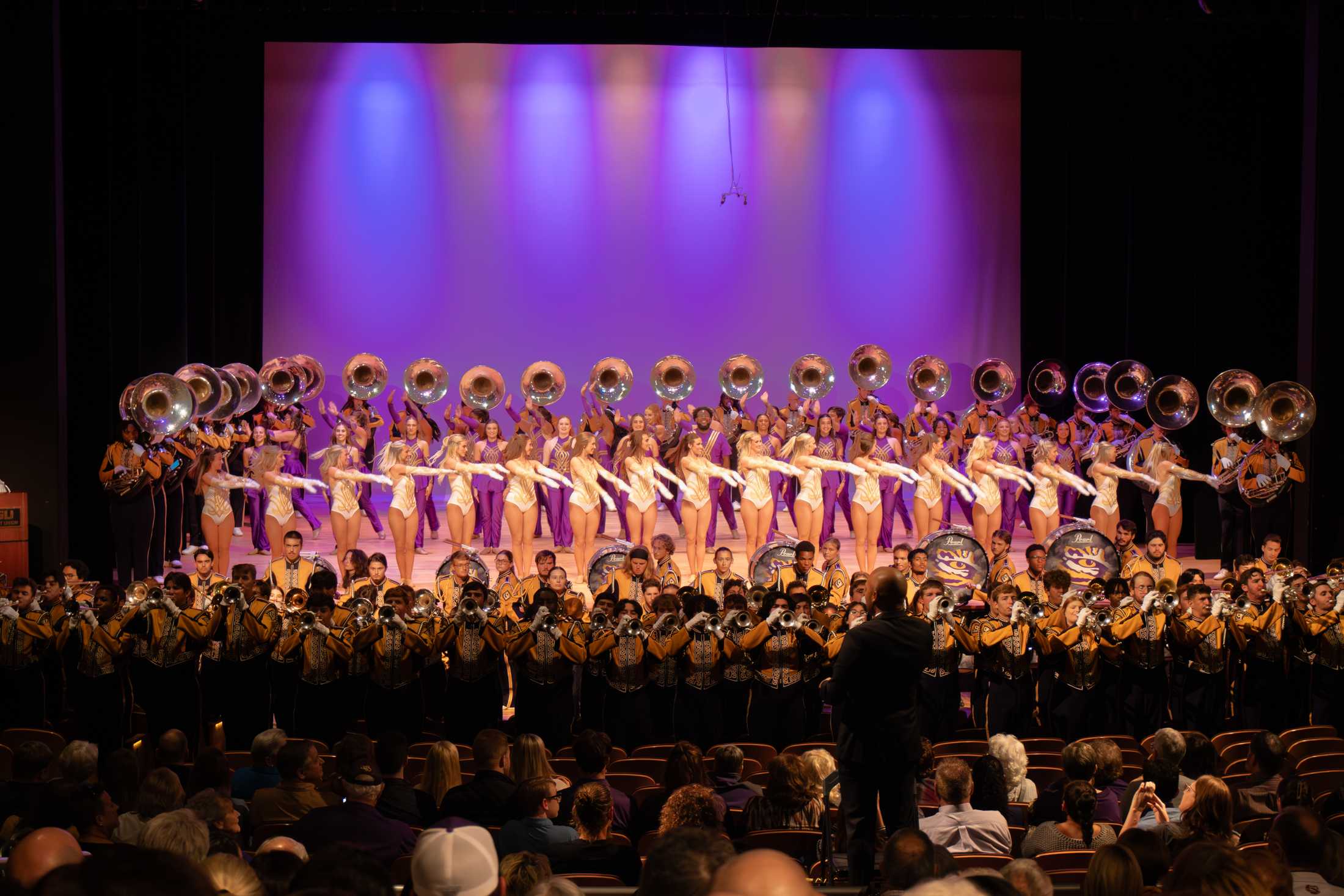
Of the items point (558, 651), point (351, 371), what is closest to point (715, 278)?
point (351, 371)

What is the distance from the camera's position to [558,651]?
7203 mm

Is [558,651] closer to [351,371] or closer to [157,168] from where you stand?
[351,371]

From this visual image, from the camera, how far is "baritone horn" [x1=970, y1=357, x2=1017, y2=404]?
14320mm

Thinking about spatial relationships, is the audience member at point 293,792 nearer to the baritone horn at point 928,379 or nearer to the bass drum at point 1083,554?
the bass drum at point 1083,554

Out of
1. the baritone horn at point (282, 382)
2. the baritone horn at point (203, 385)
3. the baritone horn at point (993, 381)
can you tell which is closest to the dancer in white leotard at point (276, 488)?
the baritone horn at point (203, 385)

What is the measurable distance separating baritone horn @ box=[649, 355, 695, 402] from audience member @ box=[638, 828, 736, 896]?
11.1 m

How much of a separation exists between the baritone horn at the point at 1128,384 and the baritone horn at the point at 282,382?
834 cm

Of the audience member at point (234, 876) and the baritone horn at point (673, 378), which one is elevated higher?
the baritone horn at point (673, 378)

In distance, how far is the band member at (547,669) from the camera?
23.5ft

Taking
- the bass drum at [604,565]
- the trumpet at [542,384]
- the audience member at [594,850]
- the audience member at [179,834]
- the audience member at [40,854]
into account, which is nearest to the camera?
the audience member at [40,854]

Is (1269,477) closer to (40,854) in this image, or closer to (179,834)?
(179,834)

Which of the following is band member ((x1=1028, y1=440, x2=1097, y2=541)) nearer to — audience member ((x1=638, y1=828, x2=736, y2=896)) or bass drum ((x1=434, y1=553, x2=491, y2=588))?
bass drum ((x1=434, y1=553, x2=491, y2=588))

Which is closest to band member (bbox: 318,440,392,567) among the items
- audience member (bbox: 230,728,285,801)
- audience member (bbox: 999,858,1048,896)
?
audience member (bbox: 230,728,285,801)

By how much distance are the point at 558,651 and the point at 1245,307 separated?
9373 mm
